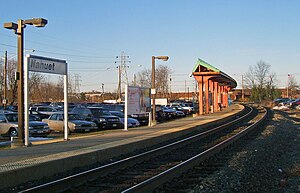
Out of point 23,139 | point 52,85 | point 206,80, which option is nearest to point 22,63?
point 23,139

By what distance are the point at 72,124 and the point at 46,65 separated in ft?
26.6

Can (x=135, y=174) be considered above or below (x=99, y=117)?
below

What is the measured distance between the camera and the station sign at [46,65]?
14335 millimetres

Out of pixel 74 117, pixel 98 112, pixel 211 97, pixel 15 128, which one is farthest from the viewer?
pixel 211 97

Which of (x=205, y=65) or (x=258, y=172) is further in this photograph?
(x=205, y=65)

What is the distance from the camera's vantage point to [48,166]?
9.38m

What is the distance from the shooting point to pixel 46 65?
1509 cm

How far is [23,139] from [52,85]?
8800cm

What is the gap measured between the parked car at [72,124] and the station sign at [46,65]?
23.5ft

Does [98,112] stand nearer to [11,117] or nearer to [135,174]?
[11,117]

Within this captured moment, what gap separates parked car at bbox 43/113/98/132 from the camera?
22672 mm

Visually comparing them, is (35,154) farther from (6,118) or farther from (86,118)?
(86,118)

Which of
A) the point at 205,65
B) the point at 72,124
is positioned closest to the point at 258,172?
the point at 72,124

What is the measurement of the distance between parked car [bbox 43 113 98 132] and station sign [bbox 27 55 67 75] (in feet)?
23.5
